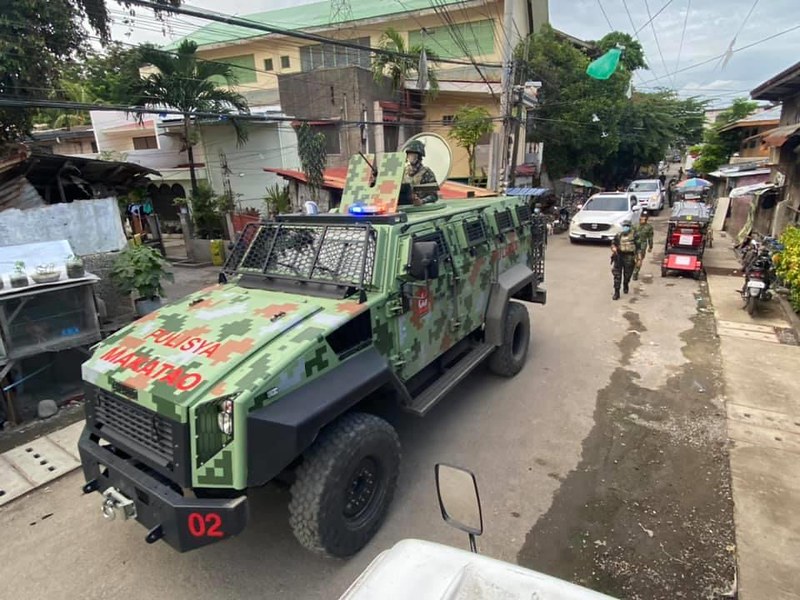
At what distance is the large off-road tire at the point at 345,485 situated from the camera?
2947 mm

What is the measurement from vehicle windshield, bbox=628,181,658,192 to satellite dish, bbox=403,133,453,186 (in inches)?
794

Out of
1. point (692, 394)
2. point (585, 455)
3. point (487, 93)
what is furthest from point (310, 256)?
point (487, 93)

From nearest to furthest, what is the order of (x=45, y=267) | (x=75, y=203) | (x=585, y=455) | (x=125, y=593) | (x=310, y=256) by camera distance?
(x=125, y=593) < (x=310, y=256) < (x=585, y=455) < (x=45, y=267) < (x=75, y=203)

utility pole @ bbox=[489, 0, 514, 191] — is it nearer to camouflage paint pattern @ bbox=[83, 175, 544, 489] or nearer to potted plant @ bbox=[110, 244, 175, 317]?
camouflage paint pattern @ bbox=[83, 175, 544, 489]

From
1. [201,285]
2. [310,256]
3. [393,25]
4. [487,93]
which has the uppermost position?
[393,25]

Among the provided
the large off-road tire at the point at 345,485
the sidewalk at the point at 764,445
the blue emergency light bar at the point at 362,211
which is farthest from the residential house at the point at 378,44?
the large off-road tire at the point at 345,485

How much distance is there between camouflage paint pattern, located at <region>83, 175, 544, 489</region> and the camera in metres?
2.72

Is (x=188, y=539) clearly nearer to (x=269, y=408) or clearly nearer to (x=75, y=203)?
(x=269, y=408)

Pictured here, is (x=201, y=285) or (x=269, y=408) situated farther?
(x=201, y=285)

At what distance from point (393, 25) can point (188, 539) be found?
23.5 m

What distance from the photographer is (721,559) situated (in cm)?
321

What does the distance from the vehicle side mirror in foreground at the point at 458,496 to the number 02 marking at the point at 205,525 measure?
4.44 ft

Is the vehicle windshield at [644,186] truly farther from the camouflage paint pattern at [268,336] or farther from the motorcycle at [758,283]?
the camouflage paint pattern at [268,336]

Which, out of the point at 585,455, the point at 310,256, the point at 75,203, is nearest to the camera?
the point at 310,256
